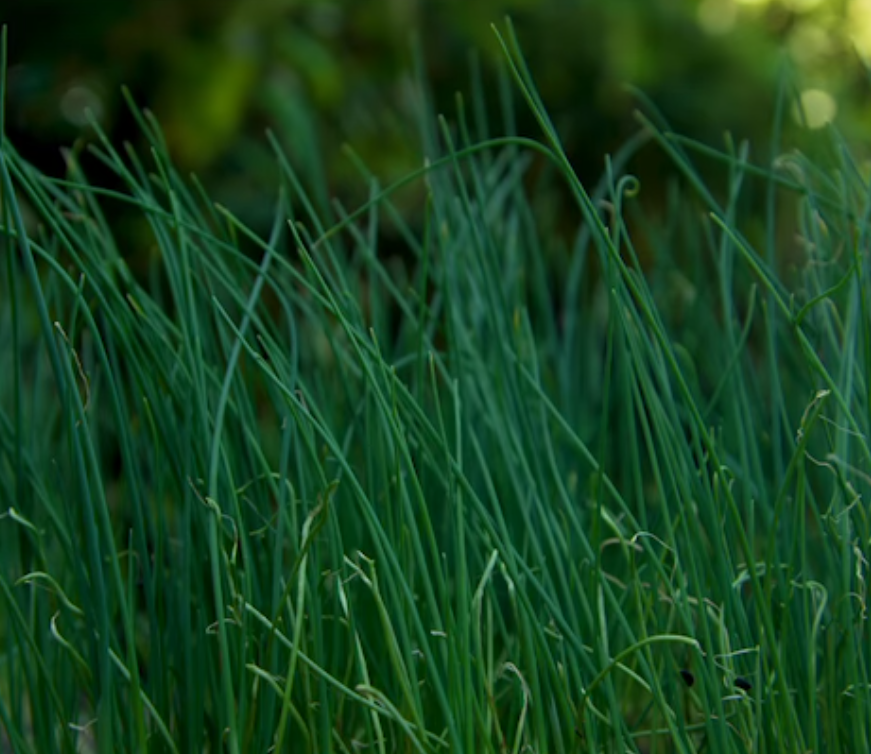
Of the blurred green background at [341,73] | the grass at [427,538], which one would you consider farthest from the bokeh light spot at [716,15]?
the grass at [427,538]

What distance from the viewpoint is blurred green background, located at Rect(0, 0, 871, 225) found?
71.9 inches

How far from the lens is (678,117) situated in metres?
2.12

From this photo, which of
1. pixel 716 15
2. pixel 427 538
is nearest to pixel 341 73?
pixel 716 15

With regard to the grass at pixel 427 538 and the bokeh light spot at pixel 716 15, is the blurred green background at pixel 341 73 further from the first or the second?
the grass at pixel 427 538

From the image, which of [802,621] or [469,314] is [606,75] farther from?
[802,621]

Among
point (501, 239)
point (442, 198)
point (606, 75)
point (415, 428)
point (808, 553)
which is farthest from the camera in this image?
point (606, 75)

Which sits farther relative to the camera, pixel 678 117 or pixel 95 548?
pixel 678 117

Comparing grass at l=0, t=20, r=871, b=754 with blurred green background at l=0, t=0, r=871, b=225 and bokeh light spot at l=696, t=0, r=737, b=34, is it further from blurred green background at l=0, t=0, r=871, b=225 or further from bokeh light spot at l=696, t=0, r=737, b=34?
bokeh light spot at l=696, t=0, r=737, b=34

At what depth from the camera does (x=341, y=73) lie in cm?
205

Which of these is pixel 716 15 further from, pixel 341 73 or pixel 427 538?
pixel 427 538

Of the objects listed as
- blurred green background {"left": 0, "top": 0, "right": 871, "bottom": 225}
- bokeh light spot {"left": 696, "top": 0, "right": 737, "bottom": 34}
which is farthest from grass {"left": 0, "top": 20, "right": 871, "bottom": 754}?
bokeh light spot {"left": 696, "top": 0, "right": 737, "bottom": 34}

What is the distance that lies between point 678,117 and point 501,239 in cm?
123

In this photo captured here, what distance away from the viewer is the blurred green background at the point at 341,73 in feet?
5.99

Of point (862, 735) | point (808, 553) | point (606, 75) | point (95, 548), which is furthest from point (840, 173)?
point (606, 75)
